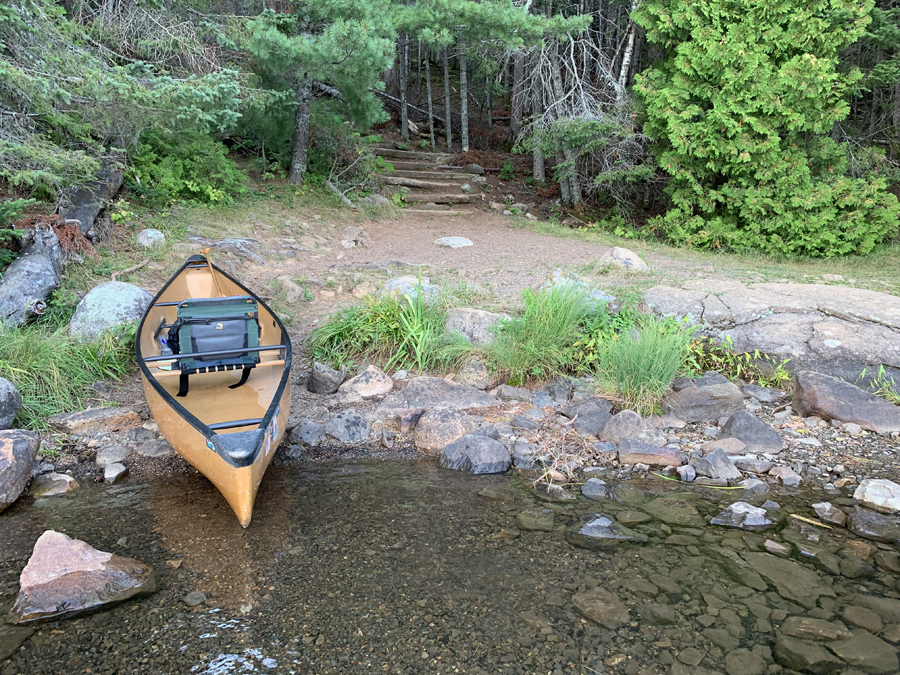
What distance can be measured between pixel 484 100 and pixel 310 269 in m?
12.9

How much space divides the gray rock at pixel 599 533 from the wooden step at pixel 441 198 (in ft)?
32.3

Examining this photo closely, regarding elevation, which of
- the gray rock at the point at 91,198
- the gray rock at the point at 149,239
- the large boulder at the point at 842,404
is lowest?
the large boulder at the point at 842,404

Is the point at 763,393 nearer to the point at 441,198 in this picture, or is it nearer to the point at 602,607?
the point at 602,607

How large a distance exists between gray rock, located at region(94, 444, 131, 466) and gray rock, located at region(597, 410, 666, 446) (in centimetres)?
367

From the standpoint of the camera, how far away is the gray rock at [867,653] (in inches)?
101

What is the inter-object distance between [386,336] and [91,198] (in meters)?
4.43

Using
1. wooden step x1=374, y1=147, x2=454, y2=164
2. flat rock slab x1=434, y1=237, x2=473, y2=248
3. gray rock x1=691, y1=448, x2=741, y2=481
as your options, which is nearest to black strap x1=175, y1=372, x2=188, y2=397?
gray rock x1=691, y1=448, x2=741, y2=481

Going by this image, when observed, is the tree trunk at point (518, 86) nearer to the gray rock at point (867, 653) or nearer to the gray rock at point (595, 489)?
the gray rock at point (595, 489)

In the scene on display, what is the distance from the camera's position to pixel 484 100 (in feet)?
61.5

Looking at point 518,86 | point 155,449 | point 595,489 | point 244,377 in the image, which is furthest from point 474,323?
point 518,86

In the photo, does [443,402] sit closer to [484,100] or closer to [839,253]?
[839,253]

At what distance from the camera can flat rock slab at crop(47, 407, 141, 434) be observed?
477 centimetres

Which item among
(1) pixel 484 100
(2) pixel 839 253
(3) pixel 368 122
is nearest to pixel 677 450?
(2) pixel 839 253

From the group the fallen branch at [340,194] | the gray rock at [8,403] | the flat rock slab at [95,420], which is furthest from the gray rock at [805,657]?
the fallen branch at [340,194]
